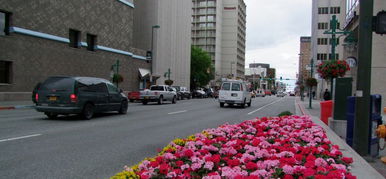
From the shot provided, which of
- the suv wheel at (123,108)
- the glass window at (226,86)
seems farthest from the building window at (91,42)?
the suv wheel at (123,108)

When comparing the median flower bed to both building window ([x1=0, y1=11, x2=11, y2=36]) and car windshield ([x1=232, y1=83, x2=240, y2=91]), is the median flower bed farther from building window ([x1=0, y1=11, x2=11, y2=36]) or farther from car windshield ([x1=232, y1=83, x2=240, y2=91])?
building window ([x1=0, y1=11, x2=11, y2=36])

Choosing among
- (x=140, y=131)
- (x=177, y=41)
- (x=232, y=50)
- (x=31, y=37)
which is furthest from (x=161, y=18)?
(x=232, y=50)

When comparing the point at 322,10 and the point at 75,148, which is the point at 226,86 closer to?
the point at 75,148

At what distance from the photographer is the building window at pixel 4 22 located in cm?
2597

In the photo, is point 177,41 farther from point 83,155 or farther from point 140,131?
Answer: point 83,155

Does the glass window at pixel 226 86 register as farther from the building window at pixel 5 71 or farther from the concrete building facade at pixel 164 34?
the concrete building facade at pixel 164 34

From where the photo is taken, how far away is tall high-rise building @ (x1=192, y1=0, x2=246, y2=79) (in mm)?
108250

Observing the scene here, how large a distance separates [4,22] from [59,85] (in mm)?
16425

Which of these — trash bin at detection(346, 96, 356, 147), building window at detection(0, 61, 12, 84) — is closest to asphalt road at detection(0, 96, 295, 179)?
trash bin at detection(346, 96, 356, 147)

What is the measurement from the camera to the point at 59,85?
13.5m

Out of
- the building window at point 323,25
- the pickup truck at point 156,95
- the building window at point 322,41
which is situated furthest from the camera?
the building window at point 323,25

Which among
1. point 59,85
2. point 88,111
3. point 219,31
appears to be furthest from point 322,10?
point 59,85

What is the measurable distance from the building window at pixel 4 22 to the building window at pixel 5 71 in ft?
7.77

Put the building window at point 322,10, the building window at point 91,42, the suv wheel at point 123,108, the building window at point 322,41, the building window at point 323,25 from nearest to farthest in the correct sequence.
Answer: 1. the suv wheel at point 123,108
2. the building window at point 91,42
3. the building window at point 322,41
4. the building window at point 322,10
5. the building window at point 323,25
